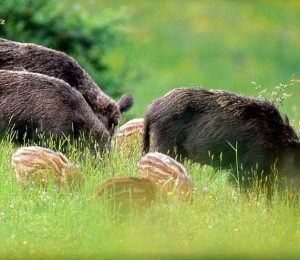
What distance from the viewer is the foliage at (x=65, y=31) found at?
18594 mm

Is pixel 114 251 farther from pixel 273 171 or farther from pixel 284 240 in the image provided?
pixel 273 171

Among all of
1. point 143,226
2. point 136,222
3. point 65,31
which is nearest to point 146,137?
point 136,222

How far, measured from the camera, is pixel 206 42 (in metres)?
34.1

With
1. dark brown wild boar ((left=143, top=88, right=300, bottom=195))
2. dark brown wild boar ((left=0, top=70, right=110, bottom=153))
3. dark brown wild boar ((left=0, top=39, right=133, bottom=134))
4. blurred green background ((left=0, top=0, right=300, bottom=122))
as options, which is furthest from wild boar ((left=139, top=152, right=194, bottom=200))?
blurred green background ((left=0, top=0, right=300, bottom=122))

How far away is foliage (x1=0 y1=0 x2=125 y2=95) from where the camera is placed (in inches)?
732

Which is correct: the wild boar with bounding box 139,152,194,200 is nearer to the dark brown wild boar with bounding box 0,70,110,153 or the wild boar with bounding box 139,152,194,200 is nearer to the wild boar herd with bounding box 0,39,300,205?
the wild boar herd with bounding box 0,39,300,205

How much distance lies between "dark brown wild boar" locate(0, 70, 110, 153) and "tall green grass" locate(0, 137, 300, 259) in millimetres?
1718

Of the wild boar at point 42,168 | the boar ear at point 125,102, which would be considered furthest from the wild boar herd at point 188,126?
the boar ear at point 125,102

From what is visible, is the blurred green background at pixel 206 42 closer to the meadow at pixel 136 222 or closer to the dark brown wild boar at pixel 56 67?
the dark brown wild boar at pixel 56 67

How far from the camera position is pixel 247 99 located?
10.4 m

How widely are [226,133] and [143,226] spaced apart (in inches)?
114

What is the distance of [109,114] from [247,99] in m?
3.12

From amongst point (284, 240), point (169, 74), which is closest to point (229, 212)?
point (284, 240)

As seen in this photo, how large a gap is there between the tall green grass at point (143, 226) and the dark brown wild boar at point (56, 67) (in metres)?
3.63
